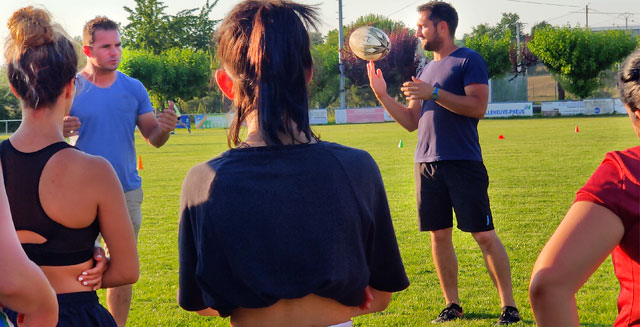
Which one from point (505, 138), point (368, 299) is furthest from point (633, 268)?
point (505, 138)

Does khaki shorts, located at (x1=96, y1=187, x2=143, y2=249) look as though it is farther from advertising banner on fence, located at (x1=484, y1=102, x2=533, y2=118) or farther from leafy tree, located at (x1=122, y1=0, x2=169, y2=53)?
leafy tree, located at (x1=122, y1=0, x2=169, y2=53)

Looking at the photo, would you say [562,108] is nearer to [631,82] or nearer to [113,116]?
[113,116]

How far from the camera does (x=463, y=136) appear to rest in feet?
18.8

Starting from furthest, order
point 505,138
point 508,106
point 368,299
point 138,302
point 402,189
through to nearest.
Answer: point 508,106 < point 505,138 < point 402,189 < point 138,302 < point 368,299

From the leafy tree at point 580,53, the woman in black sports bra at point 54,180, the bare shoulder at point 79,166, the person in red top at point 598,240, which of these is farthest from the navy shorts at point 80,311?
the leafy tree at point 580,53

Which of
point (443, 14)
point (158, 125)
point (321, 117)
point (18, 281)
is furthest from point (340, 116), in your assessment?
point (18, 281)

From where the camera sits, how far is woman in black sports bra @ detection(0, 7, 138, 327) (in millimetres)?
2465

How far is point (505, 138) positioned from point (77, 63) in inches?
982

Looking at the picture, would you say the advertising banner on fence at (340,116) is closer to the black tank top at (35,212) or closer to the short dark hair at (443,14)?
the short dark hair at (443,14)

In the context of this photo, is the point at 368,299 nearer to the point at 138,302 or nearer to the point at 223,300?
the point at 223,300

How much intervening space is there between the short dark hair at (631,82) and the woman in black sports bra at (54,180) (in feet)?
5.58

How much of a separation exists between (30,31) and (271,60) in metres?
1.02

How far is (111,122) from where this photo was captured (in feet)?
16.9

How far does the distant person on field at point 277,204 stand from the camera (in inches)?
79.1
